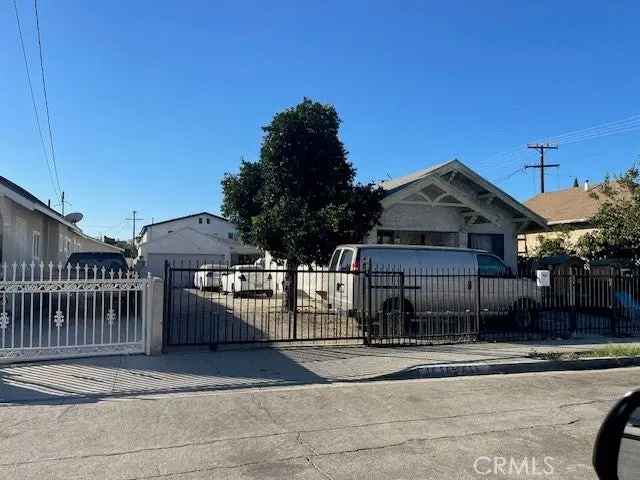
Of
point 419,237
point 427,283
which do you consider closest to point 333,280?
point 427,283

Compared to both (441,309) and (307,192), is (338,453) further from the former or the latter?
(307,192)

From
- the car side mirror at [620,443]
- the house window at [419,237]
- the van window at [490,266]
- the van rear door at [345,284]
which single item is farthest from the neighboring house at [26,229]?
the car side mirror at [620,443]

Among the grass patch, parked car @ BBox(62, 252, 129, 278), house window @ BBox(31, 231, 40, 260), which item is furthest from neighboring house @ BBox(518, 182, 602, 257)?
house window @ BBox(31, 231, 40, 260)

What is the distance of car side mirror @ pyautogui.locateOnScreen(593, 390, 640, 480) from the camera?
2156 millimetres

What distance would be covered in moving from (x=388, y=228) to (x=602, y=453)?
16.0 m

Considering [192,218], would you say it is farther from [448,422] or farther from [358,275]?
[448,422]

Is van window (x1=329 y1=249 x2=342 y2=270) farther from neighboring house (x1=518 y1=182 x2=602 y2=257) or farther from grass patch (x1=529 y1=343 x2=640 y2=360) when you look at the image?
neighboring house (x1=518 y1=182 x2=602 y2=257)

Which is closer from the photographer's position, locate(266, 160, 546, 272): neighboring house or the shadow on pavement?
the shadow on pavement

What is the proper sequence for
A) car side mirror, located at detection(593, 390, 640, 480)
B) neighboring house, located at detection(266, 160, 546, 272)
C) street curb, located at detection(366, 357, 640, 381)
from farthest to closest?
neighboring house, located at detection(266, 160, 546, 272) < street curb, located at detection(366, 357, 640, 381) < car side mirror, located at detection(593, 390, 640, 480)

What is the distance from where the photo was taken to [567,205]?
88.6ft

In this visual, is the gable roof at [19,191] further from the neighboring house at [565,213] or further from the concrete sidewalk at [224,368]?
the neighboring house at [565,213]

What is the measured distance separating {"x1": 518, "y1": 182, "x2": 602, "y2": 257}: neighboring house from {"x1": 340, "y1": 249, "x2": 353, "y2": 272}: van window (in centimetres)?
1027

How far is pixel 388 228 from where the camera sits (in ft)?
59.3

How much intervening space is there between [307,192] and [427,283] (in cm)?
488
